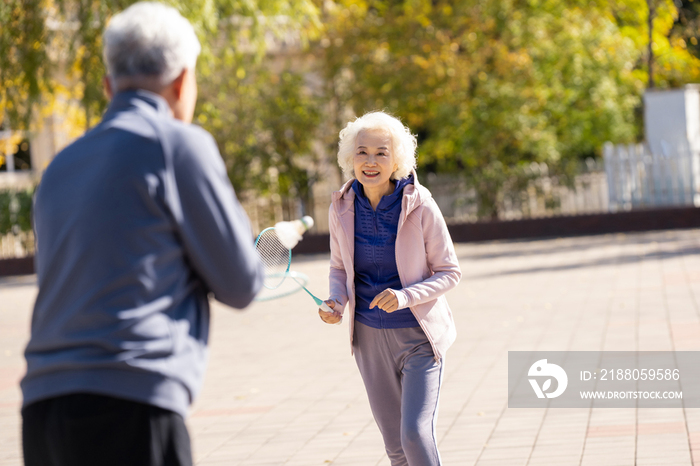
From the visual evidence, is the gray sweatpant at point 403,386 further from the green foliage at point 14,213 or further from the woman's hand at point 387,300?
the green foliage at point 14,213

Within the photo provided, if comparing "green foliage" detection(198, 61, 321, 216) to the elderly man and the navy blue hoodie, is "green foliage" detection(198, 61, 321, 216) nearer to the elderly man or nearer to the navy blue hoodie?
the navy blue hoodie

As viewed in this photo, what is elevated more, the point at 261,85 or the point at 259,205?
the point at 261,85

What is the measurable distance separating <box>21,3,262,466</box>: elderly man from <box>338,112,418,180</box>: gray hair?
1.77 metres

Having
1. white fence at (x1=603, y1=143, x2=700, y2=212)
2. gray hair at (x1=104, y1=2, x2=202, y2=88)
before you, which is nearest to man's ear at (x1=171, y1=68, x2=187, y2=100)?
gray hair at (x1=104, y1=2, x2=202, y2=88)

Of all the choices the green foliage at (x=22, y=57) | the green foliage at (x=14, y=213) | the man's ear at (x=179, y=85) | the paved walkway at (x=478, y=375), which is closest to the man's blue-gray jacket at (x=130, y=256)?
the man's ear at (x=179, y=85)

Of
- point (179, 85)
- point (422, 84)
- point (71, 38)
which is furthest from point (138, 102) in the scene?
point (422, 84)

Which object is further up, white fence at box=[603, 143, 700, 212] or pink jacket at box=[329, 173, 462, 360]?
pink jacket at box=[329, 173, 462, 360]

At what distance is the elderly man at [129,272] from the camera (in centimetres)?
201

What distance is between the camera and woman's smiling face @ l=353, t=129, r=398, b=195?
379 centimetres

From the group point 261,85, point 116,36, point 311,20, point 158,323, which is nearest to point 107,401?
point 158,323

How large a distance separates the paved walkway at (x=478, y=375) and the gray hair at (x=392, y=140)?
1901 mm

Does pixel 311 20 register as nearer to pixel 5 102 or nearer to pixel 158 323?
pixel 5 102

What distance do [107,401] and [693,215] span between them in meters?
18.4

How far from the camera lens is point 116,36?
2115mm
